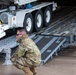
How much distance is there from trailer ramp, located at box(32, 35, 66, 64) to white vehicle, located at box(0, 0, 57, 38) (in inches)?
27.2

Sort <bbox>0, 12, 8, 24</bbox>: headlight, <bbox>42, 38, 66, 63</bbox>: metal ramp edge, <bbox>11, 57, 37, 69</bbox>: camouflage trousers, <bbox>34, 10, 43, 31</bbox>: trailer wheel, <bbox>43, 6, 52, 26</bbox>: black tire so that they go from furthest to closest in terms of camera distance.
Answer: <bbox>43, 6, 52, 26</bbox>: black tire < <bbox>34, 10, 43, 31</bbox>: trailer wheel < <bbox>0, 12, 8, 24</bbox>: headlight < <bbox>42, 38, 66, 63</bbox>: metal ramp edge < <bbox>11, 57, 37, 69</bbox>: camouflage trousers

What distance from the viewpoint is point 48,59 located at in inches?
400

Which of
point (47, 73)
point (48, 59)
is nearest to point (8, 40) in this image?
point (48, 59)

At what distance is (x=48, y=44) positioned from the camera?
1074 centimetres

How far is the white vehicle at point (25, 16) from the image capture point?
11.0 metres

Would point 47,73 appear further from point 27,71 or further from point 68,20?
point 68,20

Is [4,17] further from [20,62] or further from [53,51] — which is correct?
[20,62]

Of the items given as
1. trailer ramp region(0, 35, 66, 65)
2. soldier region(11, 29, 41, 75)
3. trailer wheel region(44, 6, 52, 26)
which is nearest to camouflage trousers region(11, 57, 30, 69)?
soldier region(11, 29, 41, 75)

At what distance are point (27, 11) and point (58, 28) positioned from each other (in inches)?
59.2

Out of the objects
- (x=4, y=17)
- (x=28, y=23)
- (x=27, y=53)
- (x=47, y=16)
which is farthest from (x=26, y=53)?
(x=47, y=16)

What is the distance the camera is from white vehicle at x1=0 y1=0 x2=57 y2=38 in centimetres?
1105

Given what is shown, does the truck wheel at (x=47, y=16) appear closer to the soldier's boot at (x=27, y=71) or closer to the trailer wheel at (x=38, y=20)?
the trailer wheel at (x=38, y=20)

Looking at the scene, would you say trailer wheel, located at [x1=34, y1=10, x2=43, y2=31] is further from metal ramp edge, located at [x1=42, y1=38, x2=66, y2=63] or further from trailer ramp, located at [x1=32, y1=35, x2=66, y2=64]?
metal ramp edge, located at [x1=42, y1=38, x2=66, y2=63]

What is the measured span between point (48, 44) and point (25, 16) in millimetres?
1386
